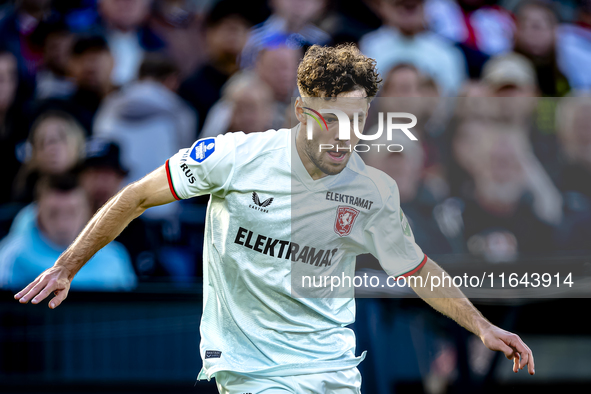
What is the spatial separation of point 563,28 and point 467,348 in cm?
388

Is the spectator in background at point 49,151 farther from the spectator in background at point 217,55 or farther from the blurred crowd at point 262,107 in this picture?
the spectator in background at point 217,55

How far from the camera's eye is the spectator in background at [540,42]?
6754mm

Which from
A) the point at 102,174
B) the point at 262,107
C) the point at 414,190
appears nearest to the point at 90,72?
the point at 102,174

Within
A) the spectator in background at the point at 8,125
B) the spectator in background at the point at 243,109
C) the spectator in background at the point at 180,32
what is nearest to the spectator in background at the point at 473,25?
the spectator in background at the point at 243,109

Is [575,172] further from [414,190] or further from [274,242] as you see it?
[274,242]

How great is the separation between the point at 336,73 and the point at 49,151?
3.87 meters

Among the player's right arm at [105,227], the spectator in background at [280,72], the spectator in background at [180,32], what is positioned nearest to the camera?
the player's right arm at [105,227]

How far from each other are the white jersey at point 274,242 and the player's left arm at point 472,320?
0.13m

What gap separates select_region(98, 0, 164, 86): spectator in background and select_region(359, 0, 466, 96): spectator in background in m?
2.24

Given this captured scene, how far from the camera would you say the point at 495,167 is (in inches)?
220

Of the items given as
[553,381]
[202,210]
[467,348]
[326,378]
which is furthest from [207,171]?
[553,381]

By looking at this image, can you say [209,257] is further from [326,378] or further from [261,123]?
[261,123]

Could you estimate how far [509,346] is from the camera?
9.91 ft

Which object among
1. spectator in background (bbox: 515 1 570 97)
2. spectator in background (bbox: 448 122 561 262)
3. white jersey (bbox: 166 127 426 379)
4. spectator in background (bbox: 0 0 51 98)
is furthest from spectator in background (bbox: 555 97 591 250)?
spectator in background (bbox: 0 0 51 98)
